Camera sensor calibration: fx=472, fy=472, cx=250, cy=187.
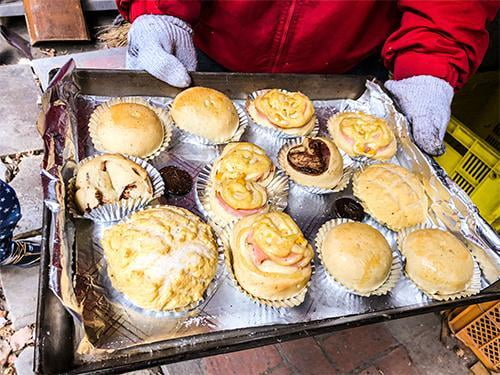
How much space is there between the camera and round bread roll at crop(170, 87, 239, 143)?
309 cm

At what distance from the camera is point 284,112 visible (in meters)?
3.29

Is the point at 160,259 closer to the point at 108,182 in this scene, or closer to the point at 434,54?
the point at 108,182

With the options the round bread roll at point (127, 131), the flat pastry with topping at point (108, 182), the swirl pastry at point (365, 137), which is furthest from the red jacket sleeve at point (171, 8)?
the swirl pastry at point (365, 137)

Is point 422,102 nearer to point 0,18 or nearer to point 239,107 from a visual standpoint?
point 239,107

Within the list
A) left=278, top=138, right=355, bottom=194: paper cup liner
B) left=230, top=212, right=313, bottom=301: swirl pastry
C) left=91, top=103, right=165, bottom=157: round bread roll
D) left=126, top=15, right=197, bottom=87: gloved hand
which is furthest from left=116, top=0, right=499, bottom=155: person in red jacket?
left=230, top=212, right=313, bottom=301: swirl pastry

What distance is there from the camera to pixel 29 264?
3.70 m

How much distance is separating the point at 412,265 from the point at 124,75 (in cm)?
223

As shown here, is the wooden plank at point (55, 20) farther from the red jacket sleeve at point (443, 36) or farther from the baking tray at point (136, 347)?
the red jacket sleeve at point (443, 36)

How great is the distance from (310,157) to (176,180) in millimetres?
888

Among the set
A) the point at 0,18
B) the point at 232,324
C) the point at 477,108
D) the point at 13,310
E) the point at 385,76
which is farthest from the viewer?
the point at 0,18

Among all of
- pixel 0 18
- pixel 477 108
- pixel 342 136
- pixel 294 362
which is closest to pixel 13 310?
pixel 294 362

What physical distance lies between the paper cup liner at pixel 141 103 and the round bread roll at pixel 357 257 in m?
1.20

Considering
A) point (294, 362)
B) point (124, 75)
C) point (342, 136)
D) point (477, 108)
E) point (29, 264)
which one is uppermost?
point (124, 75)

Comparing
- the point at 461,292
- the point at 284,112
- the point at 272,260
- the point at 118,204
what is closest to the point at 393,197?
the point at 461,292
